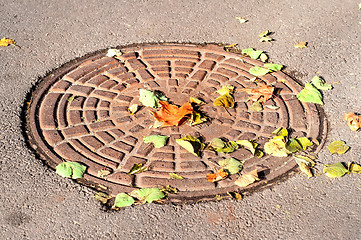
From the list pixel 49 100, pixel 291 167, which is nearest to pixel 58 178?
pixel 49 100

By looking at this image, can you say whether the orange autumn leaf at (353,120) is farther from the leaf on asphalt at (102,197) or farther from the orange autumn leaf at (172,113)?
the leaf on asphalt at (102,197)

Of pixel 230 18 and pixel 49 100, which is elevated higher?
pixel 230 18

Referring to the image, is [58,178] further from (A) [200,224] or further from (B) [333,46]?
(B) [333,46]

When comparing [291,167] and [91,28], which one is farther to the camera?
[91,28]

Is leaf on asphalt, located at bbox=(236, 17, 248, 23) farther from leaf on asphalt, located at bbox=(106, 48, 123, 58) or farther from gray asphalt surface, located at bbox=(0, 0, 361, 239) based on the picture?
leaf on asphalt, located at bbox=(106, 48, 123, 58)

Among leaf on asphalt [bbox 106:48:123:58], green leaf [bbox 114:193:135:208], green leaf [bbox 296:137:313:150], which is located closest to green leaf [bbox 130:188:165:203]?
green leaf [bbox 114:193:135:208]

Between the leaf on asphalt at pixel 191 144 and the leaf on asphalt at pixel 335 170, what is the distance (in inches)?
33.4

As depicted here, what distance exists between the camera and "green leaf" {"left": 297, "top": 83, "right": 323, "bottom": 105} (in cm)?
360

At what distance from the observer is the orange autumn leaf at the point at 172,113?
11.0 ft

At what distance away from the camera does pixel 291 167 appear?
302 cm

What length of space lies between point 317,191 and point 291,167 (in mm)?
245

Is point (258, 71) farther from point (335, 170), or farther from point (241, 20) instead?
point (335, 170)

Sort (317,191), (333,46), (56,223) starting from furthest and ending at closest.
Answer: (333,46) < (317,191) < (56,223)

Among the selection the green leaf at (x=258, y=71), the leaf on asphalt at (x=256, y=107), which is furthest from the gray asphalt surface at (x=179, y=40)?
the leaf on asphalt at (x=256, y=107)
